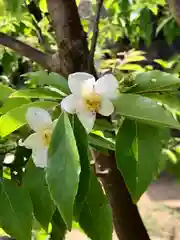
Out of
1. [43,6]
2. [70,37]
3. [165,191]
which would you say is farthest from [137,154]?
[165,191]

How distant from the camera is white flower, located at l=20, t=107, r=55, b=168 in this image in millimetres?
393

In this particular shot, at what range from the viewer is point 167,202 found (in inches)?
98.8

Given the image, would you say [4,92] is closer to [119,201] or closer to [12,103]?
[12,103]

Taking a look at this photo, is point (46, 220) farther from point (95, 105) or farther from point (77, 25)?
point (77, 25)

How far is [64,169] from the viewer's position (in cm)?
34

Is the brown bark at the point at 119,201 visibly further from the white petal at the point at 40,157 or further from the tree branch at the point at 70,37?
the white petal at the point at 40,157

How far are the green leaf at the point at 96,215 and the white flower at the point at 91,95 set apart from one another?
6 centimetres

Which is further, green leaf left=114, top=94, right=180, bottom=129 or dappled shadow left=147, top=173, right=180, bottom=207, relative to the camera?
dappled shadow left=147, top=173, right=180, bottom=207

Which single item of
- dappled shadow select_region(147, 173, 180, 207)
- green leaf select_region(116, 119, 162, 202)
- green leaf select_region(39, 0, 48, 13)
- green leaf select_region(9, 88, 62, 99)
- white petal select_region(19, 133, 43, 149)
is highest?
green leaf select_region(39, 0, 48, 13)

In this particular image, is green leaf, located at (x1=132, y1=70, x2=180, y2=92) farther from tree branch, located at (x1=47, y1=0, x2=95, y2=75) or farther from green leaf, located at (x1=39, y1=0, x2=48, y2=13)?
green leaf, located at (x1=39, y1=0, x2=48, y2=13)

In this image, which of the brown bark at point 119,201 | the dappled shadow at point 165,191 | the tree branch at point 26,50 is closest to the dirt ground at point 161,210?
the dappled shadow at point 165,191

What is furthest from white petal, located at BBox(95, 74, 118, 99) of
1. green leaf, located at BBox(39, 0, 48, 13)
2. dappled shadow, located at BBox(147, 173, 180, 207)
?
dappled shadow, located at BBox(147, 173, 180, 207)

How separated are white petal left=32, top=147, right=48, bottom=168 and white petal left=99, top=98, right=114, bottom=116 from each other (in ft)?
0.19

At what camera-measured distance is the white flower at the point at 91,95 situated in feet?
1.29
